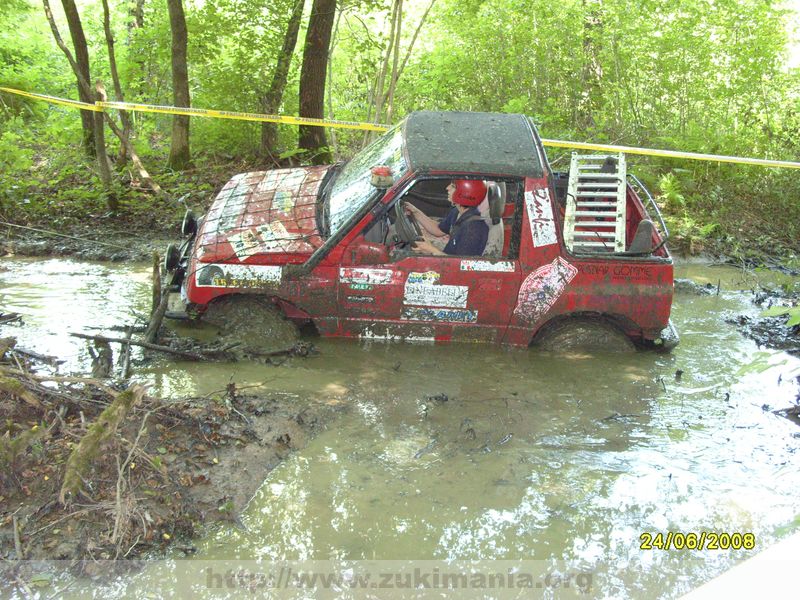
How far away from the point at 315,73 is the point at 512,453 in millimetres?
7922

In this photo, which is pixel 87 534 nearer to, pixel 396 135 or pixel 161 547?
pixel 161 547

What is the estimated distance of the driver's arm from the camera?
230 inches

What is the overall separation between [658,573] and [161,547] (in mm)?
2352

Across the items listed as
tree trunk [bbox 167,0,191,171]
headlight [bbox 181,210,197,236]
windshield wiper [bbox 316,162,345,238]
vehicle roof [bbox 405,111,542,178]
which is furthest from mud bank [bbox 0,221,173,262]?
vehicle roof [bbox 405,111,542,178]

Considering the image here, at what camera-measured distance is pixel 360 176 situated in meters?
5.61

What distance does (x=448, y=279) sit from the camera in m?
5.19

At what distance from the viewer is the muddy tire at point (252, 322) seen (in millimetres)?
5223

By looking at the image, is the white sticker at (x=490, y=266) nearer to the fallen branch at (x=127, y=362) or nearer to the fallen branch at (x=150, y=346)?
the fallen branch at (x=150, y=346)

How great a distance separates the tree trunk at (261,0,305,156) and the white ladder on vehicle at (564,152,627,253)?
20.3 feet

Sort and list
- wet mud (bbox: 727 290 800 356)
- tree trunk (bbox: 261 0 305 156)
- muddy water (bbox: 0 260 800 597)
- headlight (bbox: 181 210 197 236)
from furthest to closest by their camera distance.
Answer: tree trunk (bbox: 261 0 305 156)
wet mud (bbox: 727 290 800 356)
headlight (bbox: 181 210 197 236)
muddy water (bbox: 0 260 800 597)

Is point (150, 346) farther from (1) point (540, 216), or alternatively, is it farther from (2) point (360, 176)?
(1) point (540, 216)

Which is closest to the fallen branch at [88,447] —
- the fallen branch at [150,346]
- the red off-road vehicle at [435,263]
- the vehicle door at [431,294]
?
the fallen branch at [150,346]
